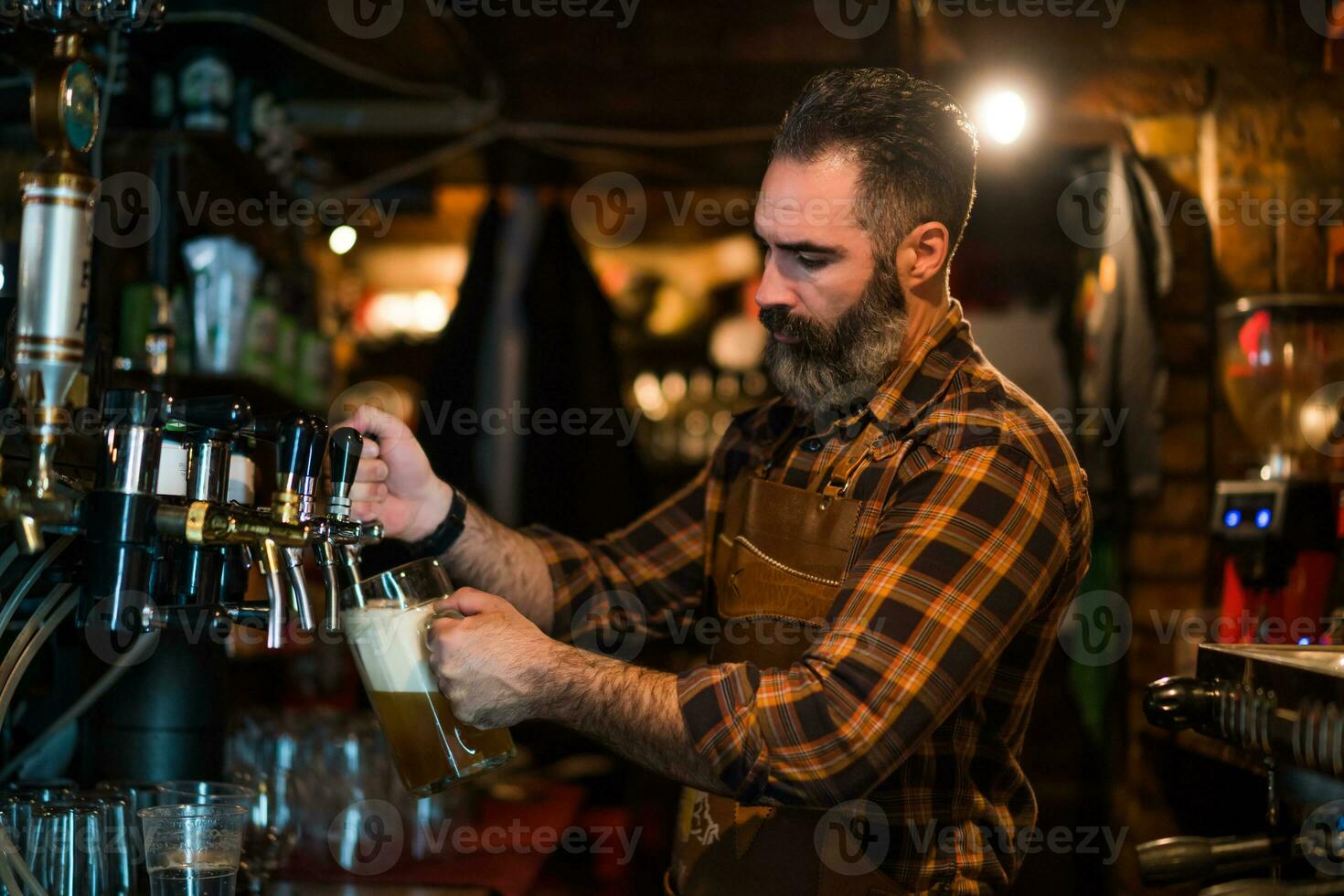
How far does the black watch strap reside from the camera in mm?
1687

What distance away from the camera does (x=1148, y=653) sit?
255 cm

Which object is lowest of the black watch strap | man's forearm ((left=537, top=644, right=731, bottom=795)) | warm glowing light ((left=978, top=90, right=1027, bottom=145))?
man's forearm ((left=537, top=644, right=731, bottom=795))

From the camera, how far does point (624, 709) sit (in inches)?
50.3

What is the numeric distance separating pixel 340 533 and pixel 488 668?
21 cm

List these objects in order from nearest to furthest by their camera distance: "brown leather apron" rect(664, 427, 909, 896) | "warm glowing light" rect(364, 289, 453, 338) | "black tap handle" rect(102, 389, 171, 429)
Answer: "black tap handle" rect(102, 389, 171, 429)
"brown leather apron" rect(664, 427, 909, 896)
"warm glowing light" rect(364, 289, 453, 338)

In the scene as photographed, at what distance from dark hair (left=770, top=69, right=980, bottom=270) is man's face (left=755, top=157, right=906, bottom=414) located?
0.06ft

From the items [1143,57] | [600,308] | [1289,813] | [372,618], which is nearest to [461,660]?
[372,618]

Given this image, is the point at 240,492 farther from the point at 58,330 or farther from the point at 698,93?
the point at 698,93

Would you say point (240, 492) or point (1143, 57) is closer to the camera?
point (240, 492)

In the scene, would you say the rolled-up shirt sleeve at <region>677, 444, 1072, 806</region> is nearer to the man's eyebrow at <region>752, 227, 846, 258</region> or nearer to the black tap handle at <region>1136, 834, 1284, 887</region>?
the black tap handle at <region>1136, 834, 1284, 887</region>

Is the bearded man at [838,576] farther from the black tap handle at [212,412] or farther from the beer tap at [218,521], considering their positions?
the black tap handle at [212,412]

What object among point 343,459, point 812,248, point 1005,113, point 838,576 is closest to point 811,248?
point 812,248

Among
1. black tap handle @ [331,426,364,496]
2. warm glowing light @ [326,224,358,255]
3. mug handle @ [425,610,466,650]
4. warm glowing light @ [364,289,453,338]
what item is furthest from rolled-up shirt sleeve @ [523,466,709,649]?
warm glowing light @ [364,289,453,338]

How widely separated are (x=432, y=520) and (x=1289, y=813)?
1.09m
